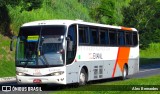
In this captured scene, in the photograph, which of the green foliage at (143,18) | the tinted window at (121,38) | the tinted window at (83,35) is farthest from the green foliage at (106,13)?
the tinted window at (83,35)

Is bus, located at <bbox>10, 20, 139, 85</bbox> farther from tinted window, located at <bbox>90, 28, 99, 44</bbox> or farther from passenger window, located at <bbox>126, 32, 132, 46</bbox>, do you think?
passenger window, located at <bbox>126, 32, 132, 46</bbox>

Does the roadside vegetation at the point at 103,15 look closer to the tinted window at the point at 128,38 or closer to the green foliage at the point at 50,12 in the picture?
the green foliage at the point at 50,12

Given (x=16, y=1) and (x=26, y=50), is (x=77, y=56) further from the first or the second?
(x=16, y=1)

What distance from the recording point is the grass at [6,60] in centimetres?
3347

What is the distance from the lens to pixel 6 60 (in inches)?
1422

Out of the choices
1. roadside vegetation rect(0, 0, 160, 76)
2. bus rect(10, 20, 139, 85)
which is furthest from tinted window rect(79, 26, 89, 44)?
roadside vegetation rect(0, 0, 160, 76)

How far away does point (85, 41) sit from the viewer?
22688 millimetres

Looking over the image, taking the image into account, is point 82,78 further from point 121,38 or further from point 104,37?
point 121,38

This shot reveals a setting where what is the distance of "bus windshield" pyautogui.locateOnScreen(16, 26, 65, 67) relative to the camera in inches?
800

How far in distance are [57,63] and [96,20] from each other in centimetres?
4742

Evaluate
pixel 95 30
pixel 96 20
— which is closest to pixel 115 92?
pixel 95 30

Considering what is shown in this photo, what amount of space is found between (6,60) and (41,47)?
16232 millimetres

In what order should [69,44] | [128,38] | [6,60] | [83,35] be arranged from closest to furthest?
1. [69,44]
2. [83,35]
3. [128,38]
4. [6,60]

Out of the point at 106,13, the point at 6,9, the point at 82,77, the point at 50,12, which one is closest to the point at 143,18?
the point at 106,13
